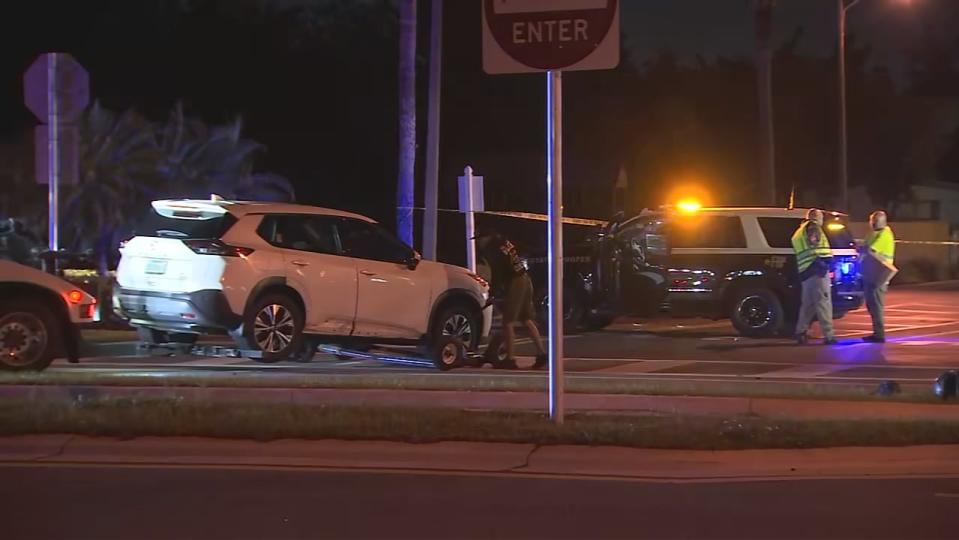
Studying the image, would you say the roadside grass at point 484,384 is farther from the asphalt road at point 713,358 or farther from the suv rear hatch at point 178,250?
the suv rear hatch at point 178,250

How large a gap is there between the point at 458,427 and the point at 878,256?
1025 cm

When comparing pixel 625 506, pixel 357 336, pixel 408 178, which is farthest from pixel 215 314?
pixel 408 178

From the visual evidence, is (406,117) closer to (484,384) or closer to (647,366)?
(647,366)

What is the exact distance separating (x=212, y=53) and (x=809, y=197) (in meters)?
23.4

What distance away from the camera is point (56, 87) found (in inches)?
613

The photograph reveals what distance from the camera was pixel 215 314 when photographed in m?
11.9

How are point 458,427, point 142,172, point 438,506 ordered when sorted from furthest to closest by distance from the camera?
A: point 142,172 < point 458,427 < point 438,506

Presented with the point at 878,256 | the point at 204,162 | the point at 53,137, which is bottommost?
the point at 878,256

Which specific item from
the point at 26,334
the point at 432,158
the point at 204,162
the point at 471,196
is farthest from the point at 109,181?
the point at 26,334

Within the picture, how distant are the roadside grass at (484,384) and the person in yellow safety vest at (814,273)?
443cm

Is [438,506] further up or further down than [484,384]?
further down

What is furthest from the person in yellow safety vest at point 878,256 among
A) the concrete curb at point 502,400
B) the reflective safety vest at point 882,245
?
the concrete curb at point 502,400

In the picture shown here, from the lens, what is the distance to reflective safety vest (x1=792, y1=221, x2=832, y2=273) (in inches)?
661

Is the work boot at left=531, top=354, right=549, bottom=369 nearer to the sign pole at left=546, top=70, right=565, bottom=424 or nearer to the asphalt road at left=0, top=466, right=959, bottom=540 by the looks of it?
the sign pole at left=546, top=70, right=565, bottom=424
